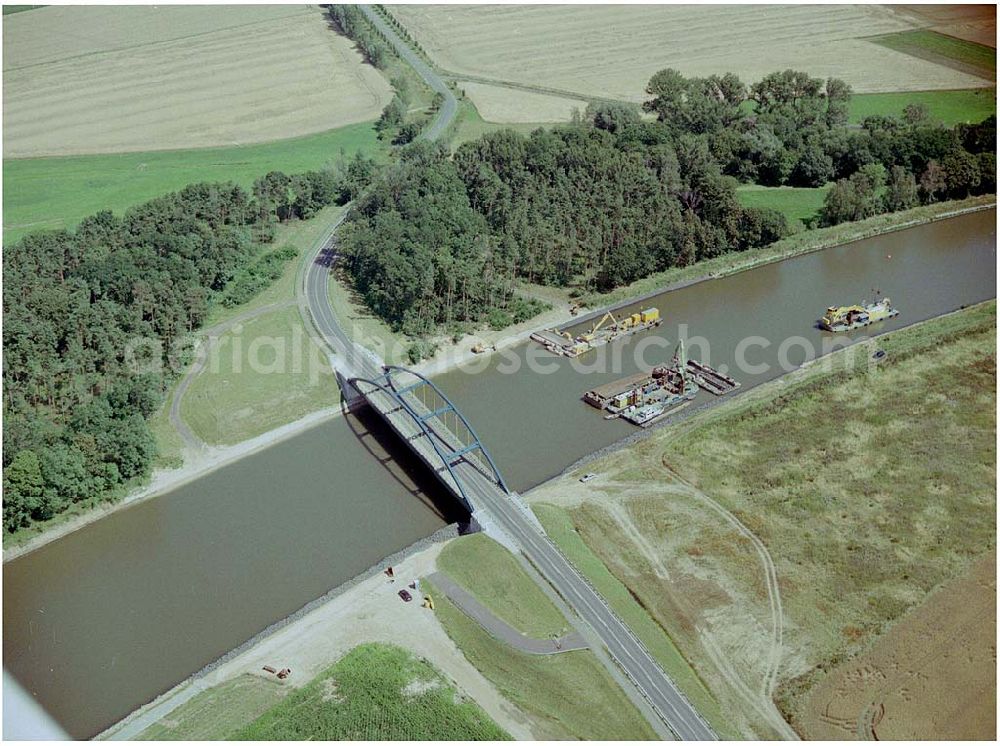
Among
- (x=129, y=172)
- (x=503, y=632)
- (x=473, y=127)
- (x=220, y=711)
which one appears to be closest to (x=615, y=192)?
(x=473, y=127)

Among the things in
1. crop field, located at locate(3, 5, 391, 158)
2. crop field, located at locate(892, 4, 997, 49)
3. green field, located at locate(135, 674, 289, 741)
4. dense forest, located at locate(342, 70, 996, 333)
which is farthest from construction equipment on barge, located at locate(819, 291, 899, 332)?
crop field, located at locate(3, 5, 391, 158)

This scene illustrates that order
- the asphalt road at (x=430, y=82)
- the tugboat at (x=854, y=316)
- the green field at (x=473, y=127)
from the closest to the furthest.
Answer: the tugboat at (x=854, y=316) < the green field at (x=473, y=127) < the asphalt road at (x=430, y=82)

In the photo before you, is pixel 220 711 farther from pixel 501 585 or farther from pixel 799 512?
pixel 799 512

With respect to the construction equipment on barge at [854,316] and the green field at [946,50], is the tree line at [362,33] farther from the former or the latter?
the construction equipment on barge at [854,316]

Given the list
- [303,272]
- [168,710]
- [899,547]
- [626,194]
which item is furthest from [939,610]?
[303,272]

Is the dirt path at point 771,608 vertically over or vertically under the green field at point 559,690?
under

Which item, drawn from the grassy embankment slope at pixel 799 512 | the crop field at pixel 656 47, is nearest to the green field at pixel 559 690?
the grassy embankment slope at pixel 799 512

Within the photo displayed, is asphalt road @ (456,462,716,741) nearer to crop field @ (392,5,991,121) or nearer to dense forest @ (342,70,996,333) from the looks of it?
dense forest @ (342,70,996,333)
